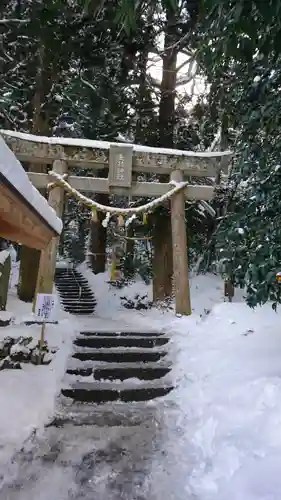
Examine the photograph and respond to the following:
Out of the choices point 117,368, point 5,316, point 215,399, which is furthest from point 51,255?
point 215,399

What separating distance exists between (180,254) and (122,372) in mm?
3851

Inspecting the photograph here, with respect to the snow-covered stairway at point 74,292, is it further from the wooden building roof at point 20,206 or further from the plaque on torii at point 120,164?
the wooden building roof at point 20,206

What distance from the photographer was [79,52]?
10156 millimetres

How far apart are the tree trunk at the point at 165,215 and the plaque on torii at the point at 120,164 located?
3063mm

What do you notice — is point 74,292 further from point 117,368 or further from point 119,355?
point 117,368

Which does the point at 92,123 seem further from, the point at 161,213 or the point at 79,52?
the point at 161,213

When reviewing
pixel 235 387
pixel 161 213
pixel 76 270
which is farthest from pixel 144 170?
pixel 76 270

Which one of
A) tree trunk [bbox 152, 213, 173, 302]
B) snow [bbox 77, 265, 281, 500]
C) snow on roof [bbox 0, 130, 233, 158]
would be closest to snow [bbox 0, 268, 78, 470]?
snow [bbox 77, 265, 281, 500]

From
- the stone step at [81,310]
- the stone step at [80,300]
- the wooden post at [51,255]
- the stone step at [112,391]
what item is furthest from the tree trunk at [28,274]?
the stone step at [112,391]

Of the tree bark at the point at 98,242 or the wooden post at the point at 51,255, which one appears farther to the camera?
the tree bark at the point at 98,242

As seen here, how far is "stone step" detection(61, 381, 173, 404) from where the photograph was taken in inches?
223

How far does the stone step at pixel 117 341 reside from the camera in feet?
24.1

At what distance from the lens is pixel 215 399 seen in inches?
190

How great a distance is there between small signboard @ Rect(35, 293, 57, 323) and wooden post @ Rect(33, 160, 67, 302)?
7.75 ft
